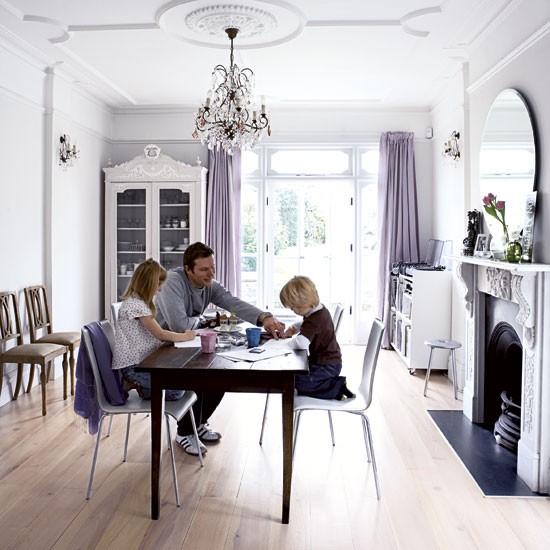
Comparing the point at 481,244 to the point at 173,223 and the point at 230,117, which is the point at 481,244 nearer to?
the point at 230,117

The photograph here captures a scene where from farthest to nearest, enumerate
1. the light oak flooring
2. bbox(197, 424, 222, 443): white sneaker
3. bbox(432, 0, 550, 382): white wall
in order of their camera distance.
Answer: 1. bbox(197, 424, 222, 443): white sneaker
2. bbox(432, 0, 550, 382): white wall
3. the light oak flooring

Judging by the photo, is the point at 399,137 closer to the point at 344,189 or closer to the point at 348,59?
the point at 344,189

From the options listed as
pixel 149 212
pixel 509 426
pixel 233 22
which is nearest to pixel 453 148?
pixel 233 22

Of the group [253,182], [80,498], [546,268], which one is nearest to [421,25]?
[546,268]

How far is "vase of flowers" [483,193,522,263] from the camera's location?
3306mm

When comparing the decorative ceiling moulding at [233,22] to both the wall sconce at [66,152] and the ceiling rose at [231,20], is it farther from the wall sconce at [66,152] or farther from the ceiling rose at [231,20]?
the wall sconce at [66,152]

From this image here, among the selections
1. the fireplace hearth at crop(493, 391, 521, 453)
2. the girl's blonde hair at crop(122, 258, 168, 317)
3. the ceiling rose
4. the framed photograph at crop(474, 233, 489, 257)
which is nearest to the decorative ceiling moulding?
the ceiling rose

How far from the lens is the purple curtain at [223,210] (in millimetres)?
6715

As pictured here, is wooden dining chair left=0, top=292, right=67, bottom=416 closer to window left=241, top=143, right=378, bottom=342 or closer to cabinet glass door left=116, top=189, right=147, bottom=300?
cabinet glass door left=116, top=189, right=147, bottom=300

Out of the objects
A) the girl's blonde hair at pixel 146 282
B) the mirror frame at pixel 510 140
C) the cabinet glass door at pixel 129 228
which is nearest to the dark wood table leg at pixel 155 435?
the girl's blonde hair at pixel 146 282

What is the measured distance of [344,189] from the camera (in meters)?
7.00

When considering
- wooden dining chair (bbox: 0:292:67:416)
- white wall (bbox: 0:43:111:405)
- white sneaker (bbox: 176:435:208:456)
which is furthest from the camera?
white wall (bbox: 0:43:111:405)

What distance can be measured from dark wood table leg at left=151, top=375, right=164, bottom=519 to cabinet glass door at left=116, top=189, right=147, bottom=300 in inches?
163

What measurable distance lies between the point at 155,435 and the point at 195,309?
129 cm
